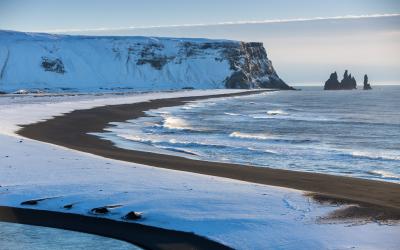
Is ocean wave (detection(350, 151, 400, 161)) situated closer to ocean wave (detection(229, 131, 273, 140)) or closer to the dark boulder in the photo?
ocean wave (detection(229, 131, 273, 140))

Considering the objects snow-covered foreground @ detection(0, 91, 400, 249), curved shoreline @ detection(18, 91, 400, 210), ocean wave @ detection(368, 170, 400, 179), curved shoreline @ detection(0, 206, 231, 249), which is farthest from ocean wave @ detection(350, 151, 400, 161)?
curved shoreline @ detection(0, 206, 231, 249)

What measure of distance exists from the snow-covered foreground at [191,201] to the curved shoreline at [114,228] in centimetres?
26

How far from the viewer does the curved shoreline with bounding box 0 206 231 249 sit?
30.6ft

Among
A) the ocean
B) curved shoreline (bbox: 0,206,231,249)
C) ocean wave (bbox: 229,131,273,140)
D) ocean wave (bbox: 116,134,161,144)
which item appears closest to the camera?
curved shoreline (bbox: 0,206,231,249)

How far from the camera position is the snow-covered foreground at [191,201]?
374 inches

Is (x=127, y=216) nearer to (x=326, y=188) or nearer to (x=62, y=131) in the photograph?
(x=326, y=188)

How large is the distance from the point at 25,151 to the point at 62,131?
1143 centimetres

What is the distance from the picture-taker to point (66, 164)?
16.1 m

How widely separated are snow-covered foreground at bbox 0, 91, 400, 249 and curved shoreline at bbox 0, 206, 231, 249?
0.26 metres

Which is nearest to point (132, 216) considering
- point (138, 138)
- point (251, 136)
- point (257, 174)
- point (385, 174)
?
point (257, 174)

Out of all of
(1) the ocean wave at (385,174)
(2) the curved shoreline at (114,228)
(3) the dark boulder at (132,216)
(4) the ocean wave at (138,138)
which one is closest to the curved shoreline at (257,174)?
(1) the ocean wave at (385,174)

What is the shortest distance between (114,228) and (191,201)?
2008 millimetres

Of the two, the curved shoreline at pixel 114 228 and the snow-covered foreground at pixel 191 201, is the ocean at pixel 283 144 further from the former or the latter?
the curved shoreline at pixel 114 228

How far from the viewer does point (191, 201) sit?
11750 mm
